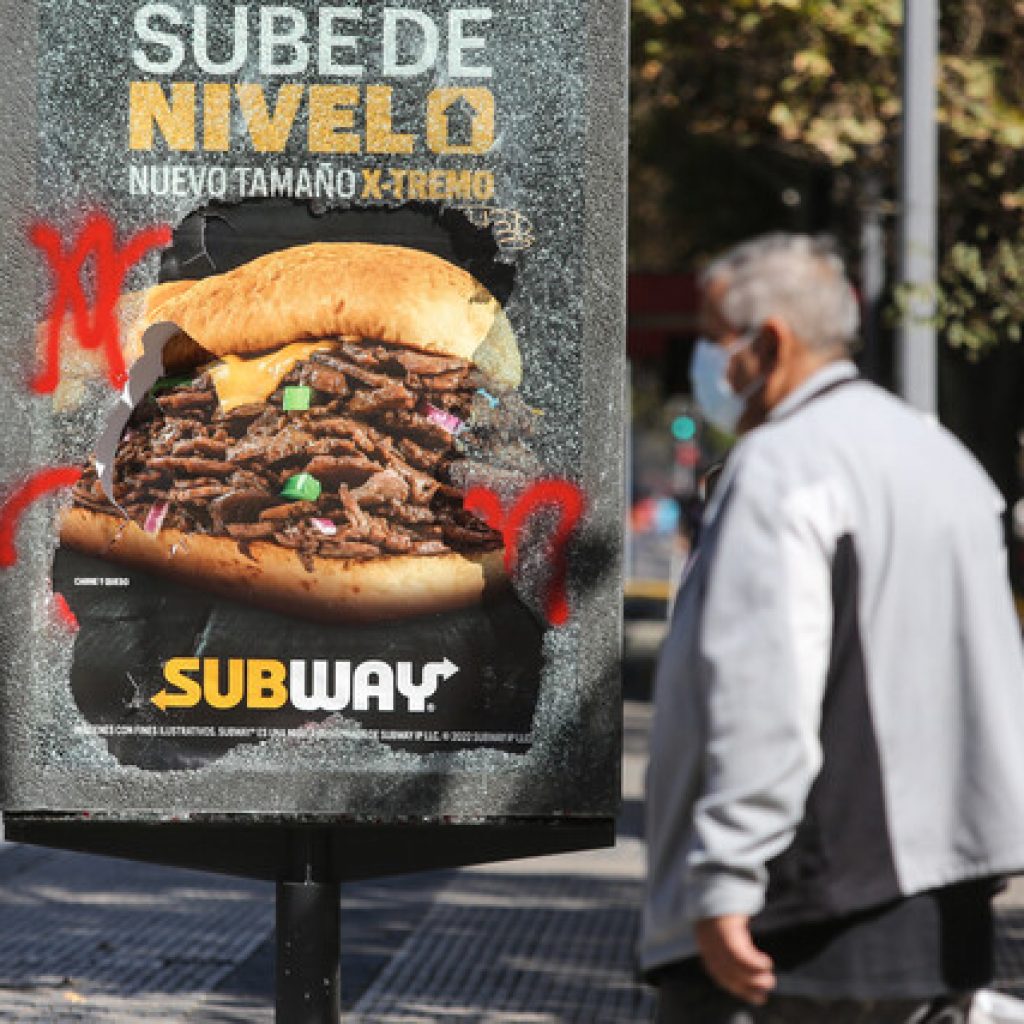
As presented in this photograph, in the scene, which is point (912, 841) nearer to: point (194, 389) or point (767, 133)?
point (194, 389)

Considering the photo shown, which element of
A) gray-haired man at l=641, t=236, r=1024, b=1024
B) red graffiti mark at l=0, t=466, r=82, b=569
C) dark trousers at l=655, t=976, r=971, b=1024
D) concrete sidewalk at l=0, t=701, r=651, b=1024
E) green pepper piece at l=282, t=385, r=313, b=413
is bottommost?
concrete sidewalk at l=0, t=701, r=651, b=1024

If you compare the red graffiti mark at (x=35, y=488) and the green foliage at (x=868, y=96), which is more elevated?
the green foliage at (x=868, y=96)

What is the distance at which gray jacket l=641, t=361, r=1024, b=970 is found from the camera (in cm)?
311

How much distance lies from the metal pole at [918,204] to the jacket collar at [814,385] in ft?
24.5

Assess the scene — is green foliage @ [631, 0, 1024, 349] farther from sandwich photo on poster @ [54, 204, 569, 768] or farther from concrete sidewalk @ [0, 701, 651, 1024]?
sandwich photo on poster @ [54, 204, 569, 768]

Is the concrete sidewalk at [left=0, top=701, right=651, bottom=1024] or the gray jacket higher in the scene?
the gray jacket

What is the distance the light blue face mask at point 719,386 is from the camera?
11.2ft

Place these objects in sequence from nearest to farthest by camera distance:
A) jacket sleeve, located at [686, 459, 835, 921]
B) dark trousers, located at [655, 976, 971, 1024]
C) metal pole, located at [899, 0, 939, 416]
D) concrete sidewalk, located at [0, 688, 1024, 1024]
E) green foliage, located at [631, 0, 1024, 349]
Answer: jacket sleeve, located at [686, 459, 835, 921]
dark trousers, located at [655, 976, 971, 1024]
concrete sidewalk, located at [0, 688, 1024, 1024]
metal pole, located at [899, 0, 939, 416]
green foliage, located at [631, 0, 1024, 349]

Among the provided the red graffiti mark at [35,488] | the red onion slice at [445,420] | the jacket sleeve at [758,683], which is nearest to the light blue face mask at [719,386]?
the jacket sleeve at [758,683]

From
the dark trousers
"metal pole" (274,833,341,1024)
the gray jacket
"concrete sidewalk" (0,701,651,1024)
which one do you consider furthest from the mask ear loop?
"concrete sidewalk" (0,701,651,1024)

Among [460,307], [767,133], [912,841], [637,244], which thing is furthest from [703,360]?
[637,244]

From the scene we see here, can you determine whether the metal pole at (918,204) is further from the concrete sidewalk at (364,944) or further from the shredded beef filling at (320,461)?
the shredded beef filling at (320,461)

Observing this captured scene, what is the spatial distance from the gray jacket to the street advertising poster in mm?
1807

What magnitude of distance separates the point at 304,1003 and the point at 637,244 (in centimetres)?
2793
